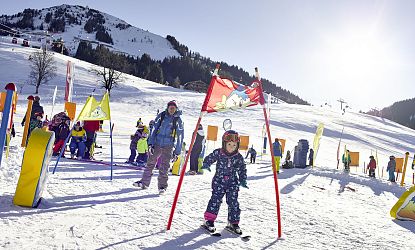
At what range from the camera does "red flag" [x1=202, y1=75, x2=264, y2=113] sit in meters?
4.83

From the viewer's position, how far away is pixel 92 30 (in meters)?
162

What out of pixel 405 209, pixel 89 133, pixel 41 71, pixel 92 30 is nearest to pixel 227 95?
pixel 405 209

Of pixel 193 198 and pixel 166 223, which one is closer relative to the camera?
pixel 166 223

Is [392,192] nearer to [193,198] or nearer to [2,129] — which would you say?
[193,198]

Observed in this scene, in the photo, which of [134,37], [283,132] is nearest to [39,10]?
[134,37]

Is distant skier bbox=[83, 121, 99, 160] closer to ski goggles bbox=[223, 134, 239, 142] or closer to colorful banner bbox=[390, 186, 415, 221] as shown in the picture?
ski goggles bbox=[223, 134, 239, 142]

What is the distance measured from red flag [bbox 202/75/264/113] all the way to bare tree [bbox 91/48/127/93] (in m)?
53.5

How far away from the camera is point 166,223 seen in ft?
15.2

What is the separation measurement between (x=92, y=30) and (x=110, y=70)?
386 feet

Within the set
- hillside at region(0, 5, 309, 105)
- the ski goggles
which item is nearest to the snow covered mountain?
hillside at region(0, 5, 309, 105)

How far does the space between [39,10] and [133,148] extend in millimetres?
202647

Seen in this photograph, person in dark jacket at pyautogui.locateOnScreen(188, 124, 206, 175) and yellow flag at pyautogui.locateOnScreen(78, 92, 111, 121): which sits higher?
yellow flag at pyautogui.locateOnScreen(78, 92, 111, 121)

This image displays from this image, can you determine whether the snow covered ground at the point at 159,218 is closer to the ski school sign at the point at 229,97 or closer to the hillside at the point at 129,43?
the ski school sign at the point at 229,97

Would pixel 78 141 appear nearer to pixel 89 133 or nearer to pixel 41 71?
pixel 89 133
